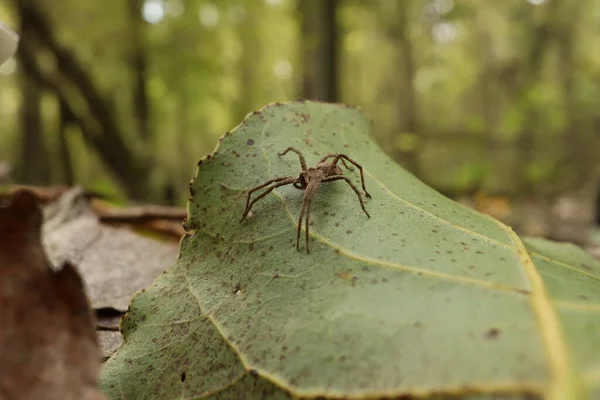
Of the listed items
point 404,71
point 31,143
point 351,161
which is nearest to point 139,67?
point 31,143

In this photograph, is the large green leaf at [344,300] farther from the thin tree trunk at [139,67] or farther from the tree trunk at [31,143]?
the thin tree trunk at [139,67]

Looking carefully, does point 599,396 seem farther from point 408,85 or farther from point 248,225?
point 408,85

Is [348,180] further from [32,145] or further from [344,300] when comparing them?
[32,145]

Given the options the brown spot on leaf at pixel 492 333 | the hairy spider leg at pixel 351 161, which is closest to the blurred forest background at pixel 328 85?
the hairy spider leg at pixel 351 161

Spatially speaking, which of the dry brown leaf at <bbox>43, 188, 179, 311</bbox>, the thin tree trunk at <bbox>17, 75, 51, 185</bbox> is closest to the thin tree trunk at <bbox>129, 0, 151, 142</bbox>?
the thin tree trunk at <bbox>17, 75, 51, 185</bbox>

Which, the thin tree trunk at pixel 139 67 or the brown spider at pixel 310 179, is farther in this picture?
the thin tree trunk at pixel 139 67

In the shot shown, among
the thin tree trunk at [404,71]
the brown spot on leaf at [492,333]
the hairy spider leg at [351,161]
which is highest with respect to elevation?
the hairy spider leg at [351,161]

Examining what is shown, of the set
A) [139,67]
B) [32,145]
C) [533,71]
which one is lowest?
[32,145]
